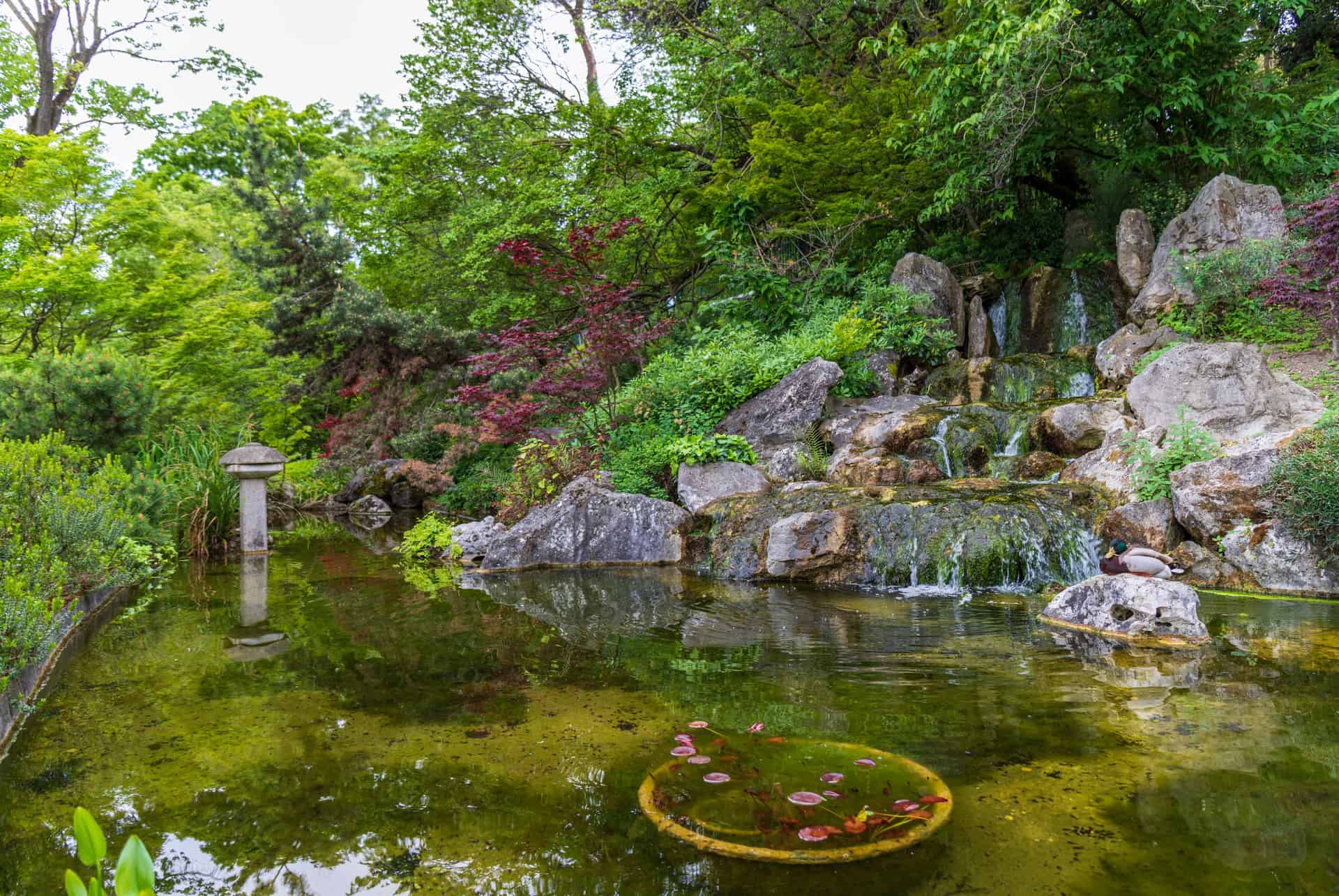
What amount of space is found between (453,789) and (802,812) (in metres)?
1.32

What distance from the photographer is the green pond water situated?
2271 millimetres

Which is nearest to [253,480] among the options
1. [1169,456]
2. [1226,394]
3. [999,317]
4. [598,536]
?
[598,536]

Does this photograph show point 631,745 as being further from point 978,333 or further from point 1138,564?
point 978,333

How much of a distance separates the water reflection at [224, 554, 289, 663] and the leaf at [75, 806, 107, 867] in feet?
12.7

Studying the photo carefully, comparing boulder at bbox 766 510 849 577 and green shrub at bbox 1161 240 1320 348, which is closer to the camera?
boulder at bbox 766 510 849 577

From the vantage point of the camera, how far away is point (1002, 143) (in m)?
10.9

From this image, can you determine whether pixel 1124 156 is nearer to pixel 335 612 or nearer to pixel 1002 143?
pixel 1002 143

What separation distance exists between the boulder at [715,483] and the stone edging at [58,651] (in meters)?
5.69

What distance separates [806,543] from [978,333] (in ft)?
23.4

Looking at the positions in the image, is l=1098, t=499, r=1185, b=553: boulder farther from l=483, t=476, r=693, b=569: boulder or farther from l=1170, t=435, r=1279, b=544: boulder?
l=483, t=476, r=693, b=569: boulder

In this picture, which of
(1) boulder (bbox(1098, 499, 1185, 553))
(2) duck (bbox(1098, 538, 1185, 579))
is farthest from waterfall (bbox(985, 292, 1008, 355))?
(2) duck (bbox(1098, 538, 1185, 579))

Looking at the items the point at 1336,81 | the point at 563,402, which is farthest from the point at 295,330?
the point at 1336,81

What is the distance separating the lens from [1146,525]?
21.5 ft

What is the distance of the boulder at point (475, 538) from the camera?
9.22m
